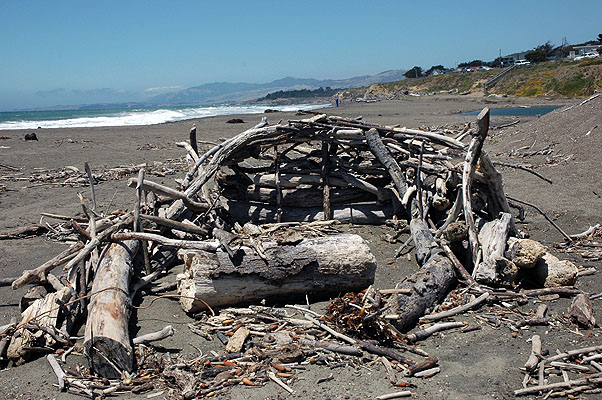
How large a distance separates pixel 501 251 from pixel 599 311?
1.18 meters

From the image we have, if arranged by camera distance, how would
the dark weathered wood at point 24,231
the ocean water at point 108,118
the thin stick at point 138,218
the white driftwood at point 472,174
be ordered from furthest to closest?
the ocean water at point 108,118 → the dark weathered wood at point 24,231 → the white driftwood at point 472,174 → the thin stick at point 138,218

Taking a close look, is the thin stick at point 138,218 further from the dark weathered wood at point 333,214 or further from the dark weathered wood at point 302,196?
the dark weathered wood at point 302,196

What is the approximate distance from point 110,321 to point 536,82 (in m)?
60.0

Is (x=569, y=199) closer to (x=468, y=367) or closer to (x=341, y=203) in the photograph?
(x=341, y=203)

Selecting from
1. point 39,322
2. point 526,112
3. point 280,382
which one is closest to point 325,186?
point 280,382

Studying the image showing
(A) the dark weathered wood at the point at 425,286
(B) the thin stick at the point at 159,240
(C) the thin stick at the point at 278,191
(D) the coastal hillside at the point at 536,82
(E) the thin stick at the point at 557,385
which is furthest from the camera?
(D) the coastal hillside at the point at 536,82

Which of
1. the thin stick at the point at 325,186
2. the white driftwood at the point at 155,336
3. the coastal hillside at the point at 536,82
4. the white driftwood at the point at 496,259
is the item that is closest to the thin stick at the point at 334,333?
the white driftwood at the point at 155,336

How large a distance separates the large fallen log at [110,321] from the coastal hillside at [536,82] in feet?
161

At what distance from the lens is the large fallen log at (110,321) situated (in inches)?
160

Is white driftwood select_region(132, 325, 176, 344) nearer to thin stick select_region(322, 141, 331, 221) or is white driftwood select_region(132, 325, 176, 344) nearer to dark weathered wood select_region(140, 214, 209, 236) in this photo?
dark weathered wood select_region(140, 214, 209, 236)

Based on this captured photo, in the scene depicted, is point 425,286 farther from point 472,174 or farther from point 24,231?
point 24,231

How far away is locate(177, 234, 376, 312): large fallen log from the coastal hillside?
47.4m

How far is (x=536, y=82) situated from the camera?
5384 cm

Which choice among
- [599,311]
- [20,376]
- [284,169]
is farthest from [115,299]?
→ [599,311]
